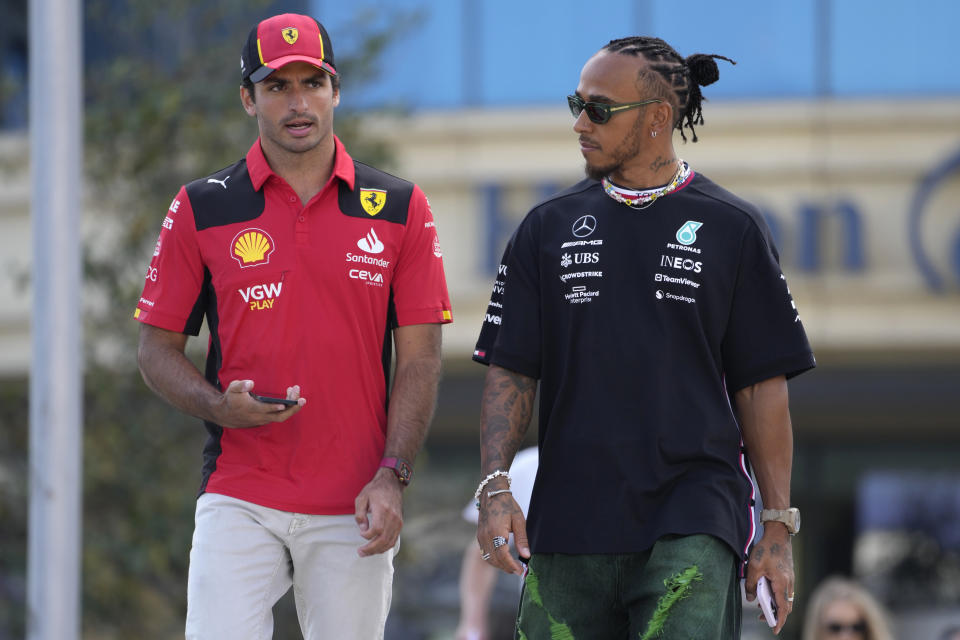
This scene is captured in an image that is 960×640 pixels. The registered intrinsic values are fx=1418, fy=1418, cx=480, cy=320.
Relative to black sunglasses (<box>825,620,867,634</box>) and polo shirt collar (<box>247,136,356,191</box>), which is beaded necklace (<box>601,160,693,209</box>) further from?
black sunglasses (<box>825,620,867,634</box>)

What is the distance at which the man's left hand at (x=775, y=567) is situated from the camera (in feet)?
12.3

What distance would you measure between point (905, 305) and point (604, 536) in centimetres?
1115

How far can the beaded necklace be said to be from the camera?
4.00 metres

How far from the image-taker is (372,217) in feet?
14.1

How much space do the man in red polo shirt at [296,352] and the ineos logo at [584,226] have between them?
55cm

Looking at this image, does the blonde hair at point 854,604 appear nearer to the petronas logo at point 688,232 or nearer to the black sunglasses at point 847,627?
the black sunglasses at point 847,627

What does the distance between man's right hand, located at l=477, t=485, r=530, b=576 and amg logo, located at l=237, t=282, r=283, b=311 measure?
0.85 metres

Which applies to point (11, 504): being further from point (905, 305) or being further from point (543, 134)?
point (905, 305)

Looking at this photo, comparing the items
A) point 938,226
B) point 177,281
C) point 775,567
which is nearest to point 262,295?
point 177,281

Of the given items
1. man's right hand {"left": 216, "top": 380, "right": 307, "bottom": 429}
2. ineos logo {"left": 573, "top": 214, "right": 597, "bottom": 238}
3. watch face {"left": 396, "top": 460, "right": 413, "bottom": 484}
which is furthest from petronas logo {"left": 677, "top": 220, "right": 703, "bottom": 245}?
man's right hand {"left": 216, "top": 380, "right": 307, "bottom": 429}

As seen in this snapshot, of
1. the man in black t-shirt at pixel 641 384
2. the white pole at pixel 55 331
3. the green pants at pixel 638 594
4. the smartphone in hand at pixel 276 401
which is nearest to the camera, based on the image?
the green pants at pixel 638 594

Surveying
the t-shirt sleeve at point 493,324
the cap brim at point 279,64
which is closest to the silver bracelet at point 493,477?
the t-shirt sleeve at point 493,324

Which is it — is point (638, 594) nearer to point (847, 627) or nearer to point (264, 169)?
point (264, 169)

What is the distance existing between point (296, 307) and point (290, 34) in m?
0.81
